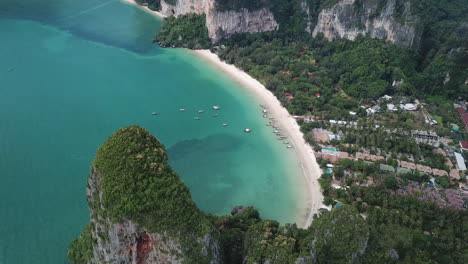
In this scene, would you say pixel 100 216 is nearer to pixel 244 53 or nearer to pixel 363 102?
pixel 363 102

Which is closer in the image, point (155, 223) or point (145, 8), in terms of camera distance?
point (155, 223)

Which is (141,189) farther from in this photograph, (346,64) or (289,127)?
(346,64)

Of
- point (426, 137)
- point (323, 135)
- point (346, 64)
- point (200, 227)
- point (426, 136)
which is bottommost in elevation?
point (323, 135)

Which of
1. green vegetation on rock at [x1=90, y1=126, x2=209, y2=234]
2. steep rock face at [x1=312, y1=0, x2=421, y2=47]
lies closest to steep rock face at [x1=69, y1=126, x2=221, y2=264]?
green vegetation on rock at [x1=90, y1=126, x2=209, y2=234]

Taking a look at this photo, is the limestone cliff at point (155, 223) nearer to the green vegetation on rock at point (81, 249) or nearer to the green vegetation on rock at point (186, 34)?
the green vegetation on rock at point (81, 249)

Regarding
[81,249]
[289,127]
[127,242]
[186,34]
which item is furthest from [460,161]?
[186,34]

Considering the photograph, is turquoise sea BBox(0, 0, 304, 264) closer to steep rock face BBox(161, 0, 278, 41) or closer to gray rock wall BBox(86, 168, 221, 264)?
steep rock face BBox(161, 0, 278, 41)

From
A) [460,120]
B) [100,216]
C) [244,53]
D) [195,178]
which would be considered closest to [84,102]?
[195,178]
